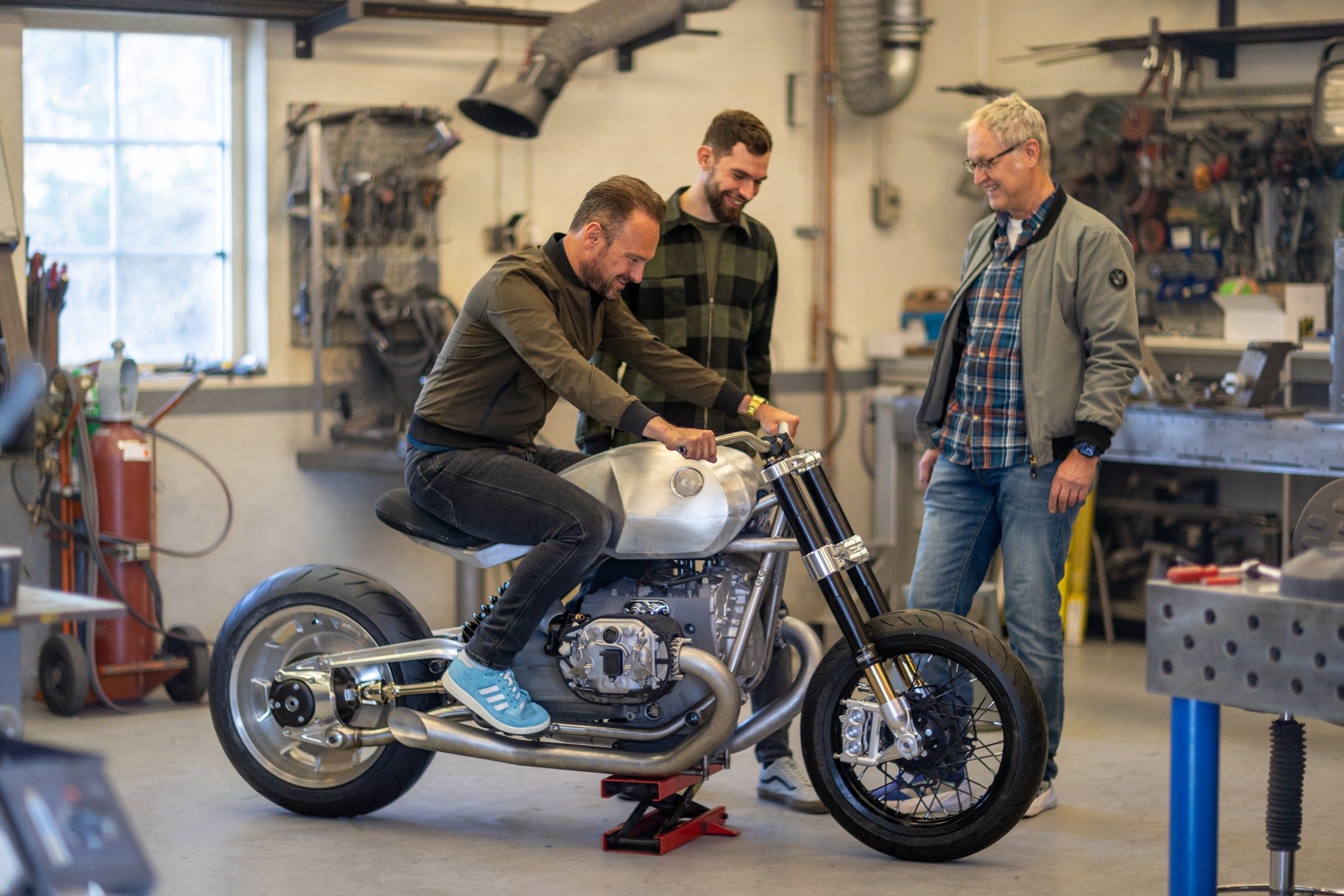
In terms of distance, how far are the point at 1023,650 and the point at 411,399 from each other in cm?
276

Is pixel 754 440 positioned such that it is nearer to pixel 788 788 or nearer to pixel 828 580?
pixel 828 580

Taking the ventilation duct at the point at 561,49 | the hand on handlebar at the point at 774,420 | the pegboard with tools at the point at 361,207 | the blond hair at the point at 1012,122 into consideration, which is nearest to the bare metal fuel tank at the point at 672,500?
the hand on handlebar at the point at 774,420

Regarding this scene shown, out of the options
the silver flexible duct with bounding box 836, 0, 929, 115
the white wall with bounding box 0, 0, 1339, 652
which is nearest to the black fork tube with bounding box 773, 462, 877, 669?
the white wall with bounding box 0, 0, 1339, 652

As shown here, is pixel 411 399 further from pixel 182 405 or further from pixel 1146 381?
pixel 1146 381

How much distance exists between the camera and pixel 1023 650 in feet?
12.7

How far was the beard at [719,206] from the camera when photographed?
3943 millimetres

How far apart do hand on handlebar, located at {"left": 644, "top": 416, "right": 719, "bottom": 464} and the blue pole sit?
1.17 metres

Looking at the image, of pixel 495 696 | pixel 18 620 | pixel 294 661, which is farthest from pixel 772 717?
pixel 18 620

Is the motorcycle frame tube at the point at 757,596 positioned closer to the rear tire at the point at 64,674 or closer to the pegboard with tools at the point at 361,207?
the rear tire at the point at 64,674

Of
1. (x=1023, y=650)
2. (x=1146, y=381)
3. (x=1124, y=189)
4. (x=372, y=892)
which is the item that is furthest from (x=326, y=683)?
(x=1124, y=189)

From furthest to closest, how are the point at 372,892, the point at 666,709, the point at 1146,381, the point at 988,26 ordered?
the point at 988,26
the point at 1146,381
the point at 666,709
the point at 372,892

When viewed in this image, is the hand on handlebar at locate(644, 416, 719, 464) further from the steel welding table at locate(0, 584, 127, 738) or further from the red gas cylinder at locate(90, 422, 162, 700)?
the red gas cylinder at locate(90, 422, 162, 700)

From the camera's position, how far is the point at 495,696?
A: 360 centimetres

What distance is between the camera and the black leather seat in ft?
12.2
